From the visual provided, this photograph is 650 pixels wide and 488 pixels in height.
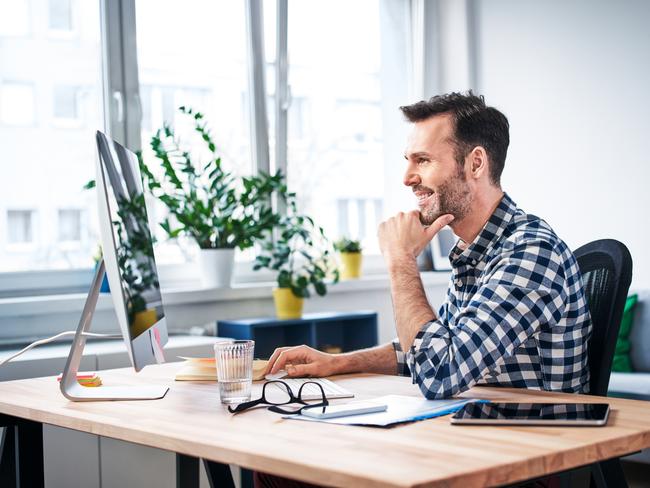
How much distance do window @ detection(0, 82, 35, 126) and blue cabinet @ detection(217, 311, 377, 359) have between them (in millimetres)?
1256

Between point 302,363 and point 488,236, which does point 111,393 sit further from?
point 488,236

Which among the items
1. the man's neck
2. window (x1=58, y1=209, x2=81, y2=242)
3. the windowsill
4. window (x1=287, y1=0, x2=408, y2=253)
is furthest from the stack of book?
window (x1=287, y1=0, x2=408, y2=253)

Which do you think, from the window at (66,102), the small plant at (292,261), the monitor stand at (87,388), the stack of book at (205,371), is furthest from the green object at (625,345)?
the monitor stand at (87,388)

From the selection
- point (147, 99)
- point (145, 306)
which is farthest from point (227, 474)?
point (147, 99)

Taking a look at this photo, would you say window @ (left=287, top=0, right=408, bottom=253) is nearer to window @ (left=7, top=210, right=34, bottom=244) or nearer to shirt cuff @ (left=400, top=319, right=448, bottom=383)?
window @ (left=7, top=210, right=34, bottom=244)

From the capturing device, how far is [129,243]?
174 cm

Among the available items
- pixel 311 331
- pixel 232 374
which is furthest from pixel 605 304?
pixel 311 331

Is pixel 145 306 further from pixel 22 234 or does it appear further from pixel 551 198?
pixel 551 198

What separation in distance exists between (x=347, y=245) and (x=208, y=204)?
3.45 feet

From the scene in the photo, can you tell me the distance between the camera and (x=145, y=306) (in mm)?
1771

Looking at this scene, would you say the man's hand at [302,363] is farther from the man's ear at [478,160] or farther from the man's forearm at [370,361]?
the man's ear at [478,160]

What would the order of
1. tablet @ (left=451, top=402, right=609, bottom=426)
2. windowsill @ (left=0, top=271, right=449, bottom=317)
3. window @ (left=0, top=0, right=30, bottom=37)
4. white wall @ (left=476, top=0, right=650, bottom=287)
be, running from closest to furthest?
1. tablet @ (left=451, top=402, right=609, bottom=426)
2. windowsill @ (left=0, top=271, right=449, bottom=317)
3. window @ (left=0, top=0, right=30, bottom=37)
4. white wall @ (left=476, top=0, right=650, bottom=287)

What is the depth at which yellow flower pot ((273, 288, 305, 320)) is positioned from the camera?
4203 millimetres

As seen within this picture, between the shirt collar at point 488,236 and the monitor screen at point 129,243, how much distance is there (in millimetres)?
706
